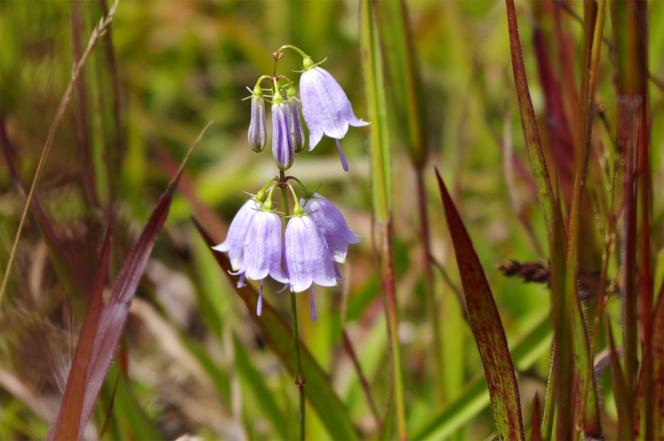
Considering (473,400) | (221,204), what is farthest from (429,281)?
(221,204)

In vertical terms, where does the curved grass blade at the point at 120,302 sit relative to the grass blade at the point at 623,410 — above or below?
above

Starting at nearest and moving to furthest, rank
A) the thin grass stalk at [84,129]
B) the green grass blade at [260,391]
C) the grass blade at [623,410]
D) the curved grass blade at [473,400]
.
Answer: the grass blade at [623,410] → the curved grass blade at [473,400] → the thin grass stalk at [84,129] → the green grass blade at [260,391]

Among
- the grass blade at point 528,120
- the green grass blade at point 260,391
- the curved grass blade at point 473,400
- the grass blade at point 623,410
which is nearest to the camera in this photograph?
the grass blade at point 528,120

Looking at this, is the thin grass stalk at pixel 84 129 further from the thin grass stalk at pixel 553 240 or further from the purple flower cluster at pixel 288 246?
the thin grass stalk at pixel 553 240

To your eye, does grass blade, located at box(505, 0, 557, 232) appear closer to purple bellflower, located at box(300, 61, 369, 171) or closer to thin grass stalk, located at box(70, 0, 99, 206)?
purple bellflower, located at box(300, 61, 369, 171)

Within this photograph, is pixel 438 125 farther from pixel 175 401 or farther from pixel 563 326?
pixel 563 326

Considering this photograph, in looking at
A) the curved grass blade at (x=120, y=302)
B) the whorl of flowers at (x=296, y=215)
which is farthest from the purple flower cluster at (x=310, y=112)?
the curved grass blade at (x=120, y=302)

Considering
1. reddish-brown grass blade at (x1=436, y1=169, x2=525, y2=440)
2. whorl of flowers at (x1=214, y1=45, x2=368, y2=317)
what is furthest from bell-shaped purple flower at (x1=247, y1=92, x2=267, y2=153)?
reddish-brown grass blade at (x1=436, y1=169, x2=525, y2=440)
